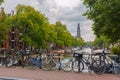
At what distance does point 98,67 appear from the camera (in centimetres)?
1391

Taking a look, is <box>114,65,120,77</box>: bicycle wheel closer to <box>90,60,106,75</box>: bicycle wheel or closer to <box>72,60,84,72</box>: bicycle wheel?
<box>90,60,106,75</box>: bicycle wheel

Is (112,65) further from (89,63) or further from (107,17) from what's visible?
(107,17)

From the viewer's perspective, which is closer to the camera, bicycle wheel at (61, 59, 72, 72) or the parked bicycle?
the parked bicycle

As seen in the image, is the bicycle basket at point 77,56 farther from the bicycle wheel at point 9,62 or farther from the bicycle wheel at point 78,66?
the bicycle wheel at point 9,62

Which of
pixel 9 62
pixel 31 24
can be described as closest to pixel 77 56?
pixel 9 62

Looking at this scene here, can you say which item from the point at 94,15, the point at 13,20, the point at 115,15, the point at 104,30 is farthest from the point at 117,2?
the point at 13,20

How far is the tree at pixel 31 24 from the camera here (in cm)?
4781

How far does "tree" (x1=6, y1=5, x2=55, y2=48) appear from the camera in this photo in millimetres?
47812

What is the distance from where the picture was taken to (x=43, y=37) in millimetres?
50062

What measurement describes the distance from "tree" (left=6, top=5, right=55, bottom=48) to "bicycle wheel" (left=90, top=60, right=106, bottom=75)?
33.9 m

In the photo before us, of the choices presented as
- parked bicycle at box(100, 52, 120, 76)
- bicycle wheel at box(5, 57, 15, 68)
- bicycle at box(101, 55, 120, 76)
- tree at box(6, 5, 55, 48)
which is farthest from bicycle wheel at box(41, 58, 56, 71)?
tree at box(6, 5, 55, 48)

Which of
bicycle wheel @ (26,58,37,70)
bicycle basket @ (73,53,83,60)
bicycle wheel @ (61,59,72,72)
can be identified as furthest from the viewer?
bicycle wheel @ (26,58,37,70)

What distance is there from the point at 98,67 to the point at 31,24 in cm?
3415

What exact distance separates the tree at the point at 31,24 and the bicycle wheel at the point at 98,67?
33895 millimetres
